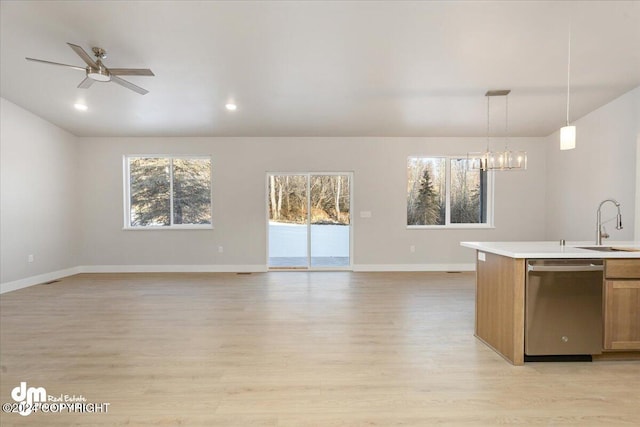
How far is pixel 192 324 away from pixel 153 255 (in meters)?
3.50

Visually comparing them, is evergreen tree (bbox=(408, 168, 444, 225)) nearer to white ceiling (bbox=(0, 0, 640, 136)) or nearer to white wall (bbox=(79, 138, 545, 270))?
white wall (bbox=(79, 138, 545, 270))

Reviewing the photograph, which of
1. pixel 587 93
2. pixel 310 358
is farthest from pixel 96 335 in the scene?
pixel 587 93

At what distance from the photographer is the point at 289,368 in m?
2.55

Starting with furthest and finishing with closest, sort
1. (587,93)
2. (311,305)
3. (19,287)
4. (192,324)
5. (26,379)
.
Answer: (19,287) → (587,93) → (311,305) → (192,324) → (26,379)

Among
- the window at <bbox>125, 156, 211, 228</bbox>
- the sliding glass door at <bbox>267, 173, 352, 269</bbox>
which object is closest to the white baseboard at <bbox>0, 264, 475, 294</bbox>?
the sliding glass door at <bbox>267, 173, 352, 269</bbox>

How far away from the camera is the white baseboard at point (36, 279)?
5.00 meters

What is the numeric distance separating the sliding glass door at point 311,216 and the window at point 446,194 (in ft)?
4.38

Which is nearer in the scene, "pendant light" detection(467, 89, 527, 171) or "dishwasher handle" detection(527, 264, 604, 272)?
"dishwasher handle" detection(527, 264, 604, 272)

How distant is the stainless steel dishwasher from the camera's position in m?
2.57

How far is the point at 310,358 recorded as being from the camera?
272 centimetres

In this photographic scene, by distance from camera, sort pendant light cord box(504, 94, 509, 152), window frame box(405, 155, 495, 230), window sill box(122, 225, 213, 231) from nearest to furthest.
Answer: pendant light cord box(504, 94, 509, 152) → window sill box(122, 225, 213, 231) → window frame box(405, 155, 495, 230)

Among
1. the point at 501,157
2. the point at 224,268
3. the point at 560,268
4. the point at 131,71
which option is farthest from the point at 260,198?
the point at 560,268

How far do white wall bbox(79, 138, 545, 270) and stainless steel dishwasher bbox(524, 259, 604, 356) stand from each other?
389cm

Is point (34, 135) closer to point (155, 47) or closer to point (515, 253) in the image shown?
point (155, 47)
